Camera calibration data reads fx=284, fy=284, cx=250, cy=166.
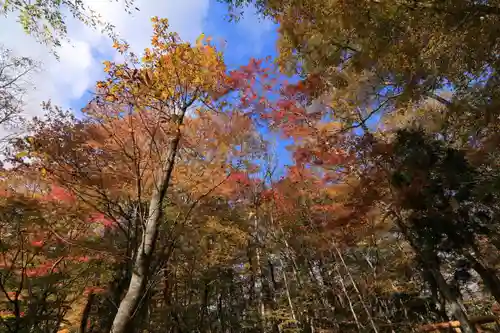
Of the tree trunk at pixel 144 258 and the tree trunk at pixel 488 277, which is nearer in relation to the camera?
the tree trunk at pixel 144 258

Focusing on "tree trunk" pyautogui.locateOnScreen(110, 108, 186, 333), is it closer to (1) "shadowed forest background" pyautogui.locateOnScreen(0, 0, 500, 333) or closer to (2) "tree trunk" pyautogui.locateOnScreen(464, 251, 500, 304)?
(1) "shadowed forest background" pyautogui.locateOnScreen(0, 0, 500, 333)

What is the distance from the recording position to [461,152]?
791cm

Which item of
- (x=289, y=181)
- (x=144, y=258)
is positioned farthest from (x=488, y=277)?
(x=144, y=258)

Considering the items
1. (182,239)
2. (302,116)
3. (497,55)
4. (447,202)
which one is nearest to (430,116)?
(447,202)

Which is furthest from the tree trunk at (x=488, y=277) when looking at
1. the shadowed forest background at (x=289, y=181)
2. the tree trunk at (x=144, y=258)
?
the tree trunk at (x=144, y=258)

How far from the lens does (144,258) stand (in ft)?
8.82

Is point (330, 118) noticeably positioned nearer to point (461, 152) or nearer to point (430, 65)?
point (461, 152)

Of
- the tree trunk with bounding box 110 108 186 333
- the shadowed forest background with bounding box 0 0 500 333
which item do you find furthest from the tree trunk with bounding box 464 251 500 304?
the tree trunk with bounding box 110 108 186 333

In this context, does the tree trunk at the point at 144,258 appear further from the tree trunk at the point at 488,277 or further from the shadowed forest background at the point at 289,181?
the tree trunk at the point at 488,277

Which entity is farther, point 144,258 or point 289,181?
point 289,181

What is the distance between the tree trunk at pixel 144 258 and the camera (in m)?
2.39

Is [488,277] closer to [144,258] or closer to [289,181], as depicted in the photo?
[289,181]

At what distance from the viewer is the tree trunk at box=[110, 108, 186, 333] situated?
7.84ft

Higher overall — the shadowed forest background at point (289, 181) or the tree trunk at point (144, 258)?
the shadowed forest background at point (289, 181)
